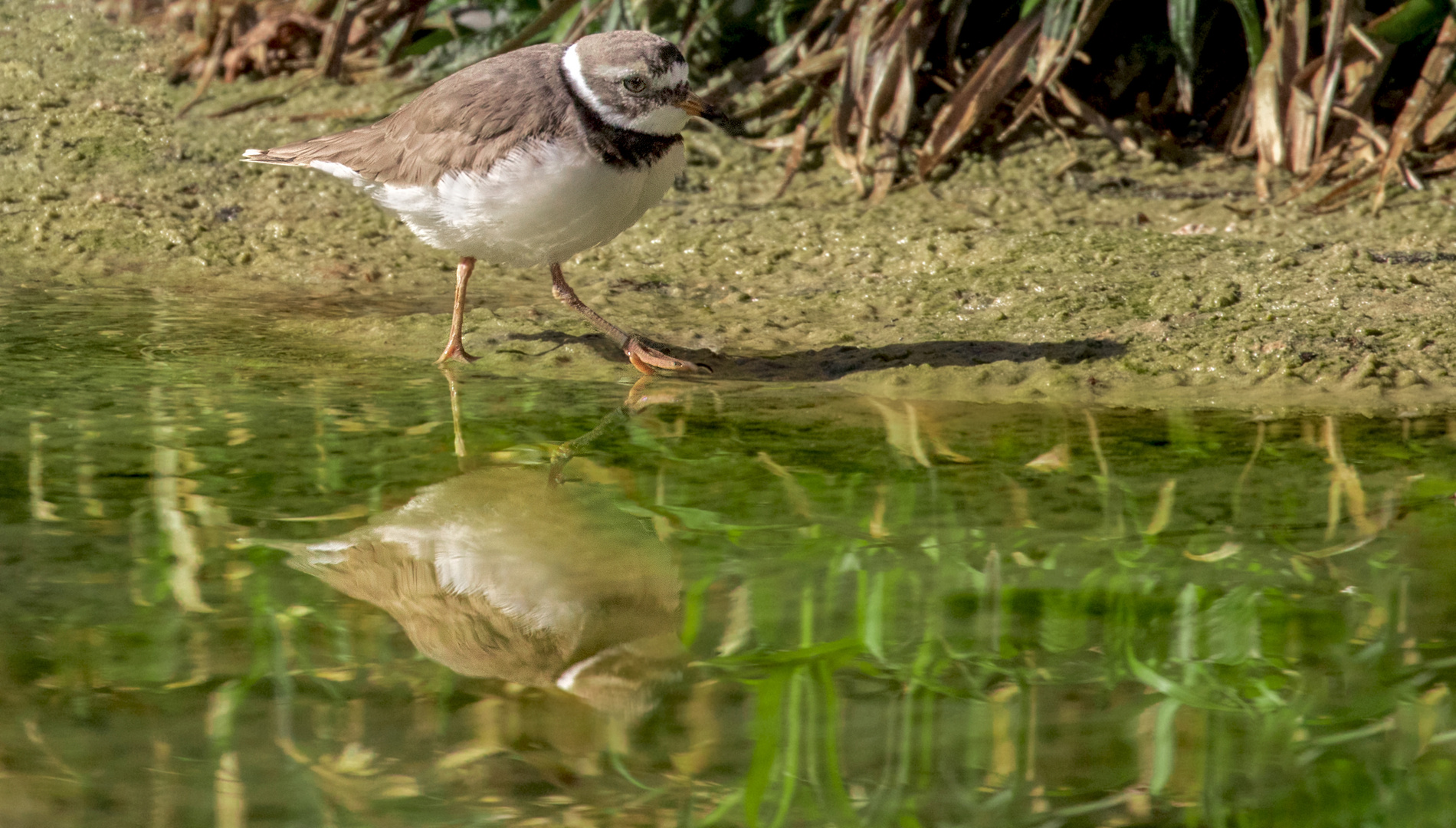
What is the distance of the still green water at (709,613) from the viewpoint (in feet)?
6.07

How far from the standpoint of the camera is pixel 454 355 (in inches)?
163

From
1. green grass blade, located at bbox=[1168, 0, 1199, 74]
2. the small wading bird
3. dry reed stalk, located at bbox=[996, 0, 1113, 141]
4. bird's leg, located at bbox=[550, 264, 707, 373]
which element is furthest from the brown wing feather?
green grass blade, located at bbox=[1168, 0, 1199, 74]

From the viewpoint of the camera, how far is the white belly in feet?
12.3

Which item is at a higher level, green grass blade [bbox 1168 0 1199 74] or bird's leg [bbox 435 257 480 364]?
green grass blade [bbox 1168 0 1199 74]

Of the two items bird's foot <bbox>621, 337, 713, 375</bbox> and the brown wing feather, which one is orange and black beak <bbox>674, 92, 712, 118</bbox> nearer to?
the brown wing feather

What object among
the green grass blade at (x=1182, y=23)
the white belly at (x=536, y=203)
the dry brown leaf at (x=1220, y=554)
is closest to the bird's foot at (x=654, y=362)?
the white belly at (x=536, y=203)

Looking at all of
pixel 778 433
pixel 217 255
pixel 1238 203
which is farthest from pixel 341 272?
pixel 1238 203

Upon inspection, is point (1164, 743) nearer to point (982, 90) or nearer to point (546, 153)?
point (546, 153)

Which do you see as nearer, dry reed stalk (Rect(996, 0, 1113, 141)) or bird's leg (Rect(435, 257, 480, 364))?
bird's leg (Rect(435, 257, 480, 364))

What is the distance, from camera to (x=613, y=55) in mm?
3857

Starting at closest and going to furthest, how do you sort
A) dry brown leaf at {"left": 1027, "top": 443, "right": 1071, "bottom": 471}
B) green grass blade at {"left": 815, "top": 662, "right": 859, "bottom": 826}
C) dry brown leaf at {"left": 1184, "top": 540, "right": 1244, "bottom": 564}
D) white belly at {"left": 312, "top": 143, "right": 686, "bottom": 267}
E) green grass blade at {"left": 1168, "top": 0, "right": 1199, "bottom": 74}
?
green grass blade at {"left": 815, "top": 662, "right": 859, "bottom": 826}
dry brown leaf at {"left": 1184, "top": 540, "right": 1244, "bottom": 564}
dry brown leaf at {"left": 1027, "top": 443, "right": 1071, "bottom": 471}
white belly at {"left": 312, "top": 143, "right": 686, "bottom": 267}
green grass blade at {"left": 1168, "top": 0, "right": 1199, "bottom": 74}

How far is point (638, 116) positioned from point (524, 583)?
178cm

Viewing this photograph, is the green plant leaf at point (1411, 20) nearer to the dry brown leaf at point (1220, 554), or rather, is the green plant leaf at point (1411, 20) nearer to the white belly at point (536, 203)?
the white belly at point (536, 203)

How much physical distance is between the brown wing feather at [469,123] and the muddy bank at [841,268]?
0.53 metres
